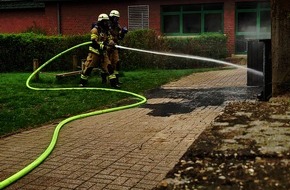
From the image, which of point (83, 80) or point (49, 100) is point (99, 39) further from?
point (49, 100)

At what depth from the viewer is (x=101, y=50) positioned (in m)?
11.1

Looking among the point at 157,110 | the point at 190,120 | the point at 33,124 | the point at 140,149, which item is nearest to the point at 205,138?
the point at 140,149

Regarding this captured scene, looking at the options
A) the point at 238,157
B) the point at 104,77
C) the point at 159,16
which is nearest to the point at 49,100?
the point at 104,77

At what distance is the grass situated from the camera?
23.7ft

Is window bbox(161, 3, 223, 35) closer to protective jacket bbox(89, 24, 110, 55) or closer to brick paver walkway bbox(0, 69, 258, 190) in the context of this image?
protective jacket bbox(89, 24, 110, 55)

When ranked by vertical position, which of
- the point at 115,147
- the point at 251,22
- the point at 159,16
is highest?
the point at 159,16

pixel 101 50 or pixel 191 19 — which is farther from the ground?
pixel 191 19

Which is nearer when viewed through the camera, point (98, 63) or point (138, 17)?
point (98, 63)

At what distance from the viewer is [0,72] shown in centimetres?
1733

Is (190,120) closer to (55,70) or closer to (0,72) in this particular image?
(55,70)

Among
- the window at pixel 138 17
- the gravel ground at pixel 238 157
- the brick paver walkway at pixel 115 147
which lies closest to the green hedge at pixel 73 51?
the window at pixel 138 17

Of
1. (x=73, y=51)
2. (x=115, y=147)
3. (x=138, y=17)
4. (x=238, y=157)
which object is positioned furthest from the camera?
(x=138, y=17)

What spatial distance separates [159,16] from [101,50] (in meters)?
11.2

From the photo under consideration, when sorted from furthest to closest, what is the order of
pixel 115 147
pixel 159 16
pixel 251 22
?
pixel 159 16 → pixel 251 22 → pixel 115 147
